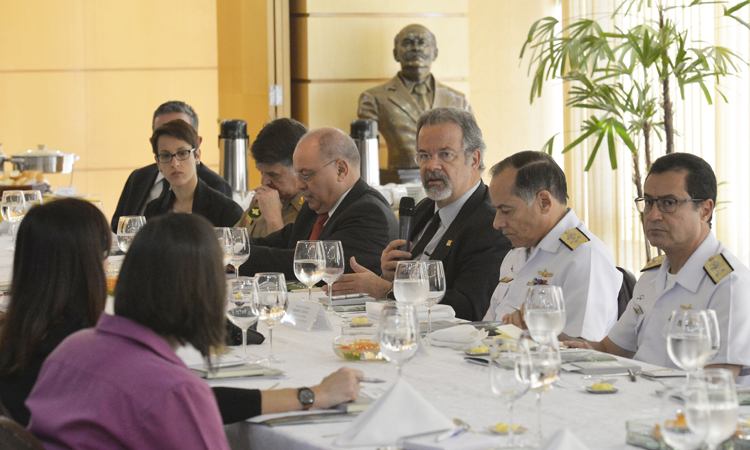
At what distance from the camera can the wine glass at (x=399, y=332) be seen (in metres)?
1.52

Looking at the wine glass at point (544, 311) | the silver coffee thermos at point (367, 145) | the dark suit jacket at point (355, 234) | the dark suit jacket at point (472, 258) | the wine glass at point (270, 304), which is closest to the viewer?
the wine glass at point (544, 311)

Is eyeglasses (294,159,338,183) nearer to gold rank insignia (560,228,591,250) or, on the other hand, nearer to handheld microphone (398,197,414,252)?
handheld microphone (398,197,414,252)

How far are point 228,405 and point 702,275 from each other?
124 centimetres

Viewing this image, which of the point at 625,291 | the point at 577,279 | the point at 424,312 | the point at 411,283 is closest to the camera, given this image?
the point at 411,283

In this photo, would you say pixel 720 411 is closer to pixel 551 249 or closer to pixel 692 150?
pixel 551 249

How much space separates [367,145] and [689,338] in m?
5.12

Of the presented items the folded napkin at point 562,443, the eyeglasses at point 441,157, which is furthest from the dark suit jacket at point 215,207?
the folded napkin at point 562,443

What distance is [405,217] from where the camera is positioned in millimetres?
3430

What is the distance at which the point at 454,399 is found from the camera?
166cm

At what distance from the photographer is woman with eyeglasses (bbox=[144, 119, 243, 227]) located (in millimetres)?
4309

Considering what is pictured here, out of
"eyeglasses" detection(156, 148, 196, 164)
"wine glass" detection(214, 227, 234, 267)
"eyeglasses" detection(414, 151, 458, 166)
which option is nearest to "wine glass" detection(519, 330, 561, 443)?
"wine glass" detection(214, 227, 234, 267)

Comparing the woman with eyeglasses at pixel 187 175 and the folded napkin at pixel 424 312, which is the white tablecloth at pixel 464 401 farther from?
the woman with eyeglasses at pixel 187 175

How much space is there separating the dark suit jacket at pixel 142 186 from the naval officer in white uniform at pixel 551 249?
244 centimetres

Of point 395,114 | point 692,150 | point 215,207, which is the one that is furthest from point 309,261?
point 692,150
